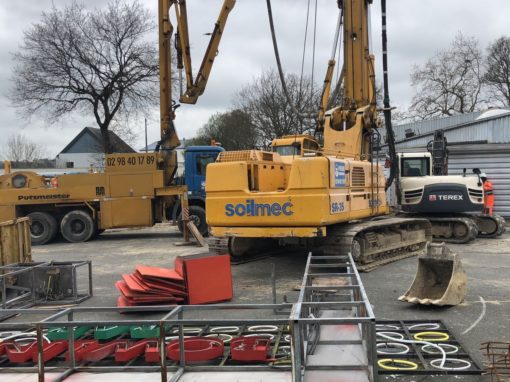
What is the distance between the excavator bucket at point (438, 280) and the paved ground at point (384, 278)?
0.15 meters

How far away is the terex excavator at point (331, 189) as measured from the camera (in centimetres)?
886

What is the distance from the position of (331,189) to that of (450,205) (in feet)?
22.7

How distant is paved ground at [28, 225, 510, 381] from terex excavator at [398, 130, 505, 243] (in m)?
0.54

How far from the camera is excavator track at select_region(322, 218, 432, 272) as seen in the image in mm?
9422

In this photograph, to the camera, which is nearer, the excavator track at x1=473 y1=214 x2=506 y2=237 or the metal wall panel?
the excavator track at x1=473 y1=214 x2=506 y2=237

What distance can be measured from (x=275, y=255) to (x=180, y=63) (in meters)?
6.85

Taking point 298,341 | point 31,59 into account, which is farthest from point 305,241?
point 31,59

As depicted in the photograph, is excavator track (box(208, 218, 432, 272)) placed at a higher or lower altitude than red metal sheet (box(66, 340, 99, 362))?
higher

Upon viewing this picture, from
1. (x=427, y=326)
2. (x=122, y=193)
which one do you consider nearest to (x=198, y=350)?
(x=427, y=326)

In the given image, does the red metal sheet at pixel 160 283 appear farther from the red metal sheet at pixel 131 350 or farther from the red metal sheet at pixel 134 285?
the red metal sheet at pixel 131 350

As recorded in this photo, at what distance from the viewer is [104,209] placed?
16.7 m

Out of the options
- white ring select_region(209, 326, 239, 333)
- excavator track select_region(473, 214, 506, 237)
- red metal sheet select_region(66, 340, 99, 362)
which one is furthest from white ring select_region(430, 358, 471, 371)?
excavator track select_region(473, 214, 506, 237)

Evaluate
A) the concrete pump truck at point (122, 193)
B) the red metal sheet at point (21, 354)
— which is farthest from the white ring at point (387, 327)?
the concrete pump truck at point (122, 193)

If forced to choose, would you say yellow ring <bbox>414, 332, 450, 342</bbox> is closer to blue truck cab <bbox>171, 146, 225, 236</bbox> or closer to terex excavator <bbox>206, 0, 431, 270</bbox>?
terex excavator <bbox>206, 0, 431, 270</bbox>
